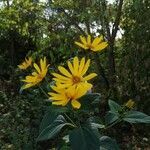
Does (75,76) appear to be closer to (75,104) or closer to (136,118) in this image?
(75,104)

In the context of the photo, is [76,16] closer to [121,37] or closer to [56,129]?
[121,37]

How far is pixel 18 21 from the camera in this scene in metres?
9.46

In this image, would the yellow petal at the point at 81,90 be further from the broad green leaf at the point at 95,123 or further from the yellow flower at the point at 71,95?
the broad green leaf at the point at 95,123

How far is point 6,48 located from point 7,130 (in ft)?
19.9

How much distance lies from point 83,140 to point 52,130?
0.52 feet

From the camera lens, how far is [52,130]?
240cm

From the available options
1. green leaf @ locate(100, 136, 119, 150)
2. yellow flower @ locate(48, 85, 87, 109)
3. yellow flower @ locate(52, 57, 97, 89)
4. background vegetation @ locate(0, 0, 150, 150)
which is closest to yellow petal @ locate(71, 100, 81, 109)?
yellow flower @ locate(48, 85, 87, 109)

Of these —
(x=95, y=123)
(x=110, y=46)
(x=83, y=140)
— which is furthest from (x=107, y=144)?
(x=110, y=46)

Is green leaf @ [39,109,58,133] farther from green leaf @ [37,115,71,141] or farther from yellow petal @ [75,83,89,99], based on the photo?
yellow petal @ [75,83,89,99]

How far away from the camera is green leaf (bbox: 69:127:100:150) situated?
233cm

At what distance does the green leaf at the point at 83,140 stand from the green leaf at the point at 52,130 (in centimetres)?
7

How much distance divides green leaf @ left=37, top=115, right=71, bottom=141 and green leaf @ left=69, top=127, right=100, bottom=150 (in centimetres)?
7

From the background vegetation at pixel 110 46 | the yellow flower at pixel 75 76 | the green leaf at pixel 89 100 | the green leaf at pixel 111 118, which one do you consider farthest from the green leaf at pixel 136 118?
the background vegetation at pixel 110 46

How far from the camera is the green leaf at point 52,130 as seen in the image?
2.36m
